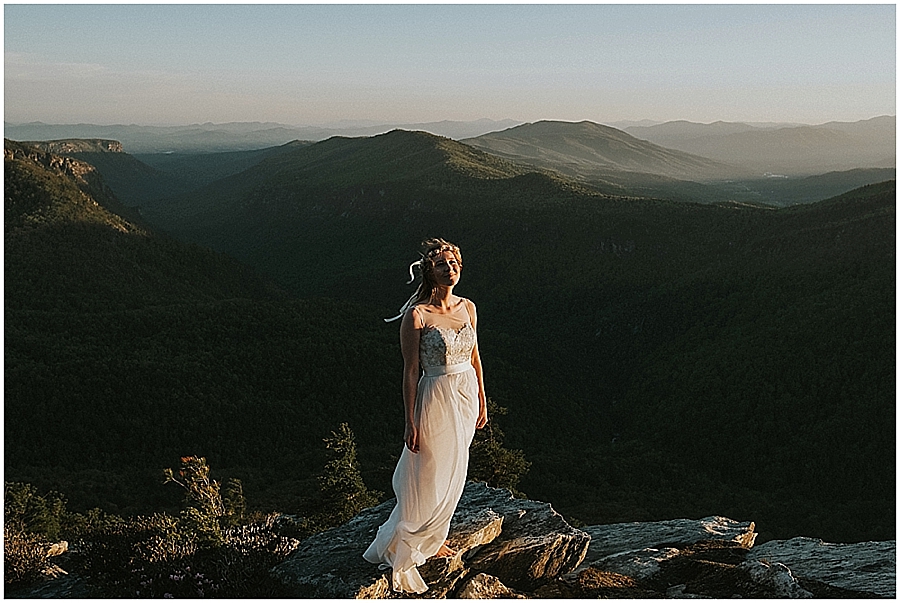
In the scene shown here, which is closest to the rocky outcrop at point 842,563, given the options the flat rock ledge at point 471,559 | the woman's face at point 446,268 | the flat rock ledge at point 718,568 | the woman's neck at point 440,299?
the flat rock ledge at point 718,568

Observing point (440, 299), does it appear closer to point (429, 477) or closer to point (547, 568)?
point (429, 477)

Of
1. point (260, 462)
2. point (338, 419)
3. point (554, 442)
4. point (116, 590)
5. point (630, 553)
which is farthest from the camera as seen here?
point (554, 442)

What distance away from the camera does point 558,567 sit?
8547 mm

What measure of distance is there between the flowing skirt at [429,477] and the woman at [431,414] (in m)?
0.01

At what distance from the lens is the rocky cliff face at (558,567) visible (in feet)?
25.7

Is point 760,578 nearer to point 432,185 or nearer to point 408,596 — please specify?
point 408,596

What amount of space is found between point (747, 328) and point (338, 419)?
1229 inches

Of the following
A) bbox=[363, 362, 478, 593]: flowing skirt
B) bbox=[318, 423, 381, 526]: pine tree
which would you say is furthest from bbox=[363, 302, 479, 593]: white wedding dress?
bbox=[318, 423, 381, 526]: pine tree

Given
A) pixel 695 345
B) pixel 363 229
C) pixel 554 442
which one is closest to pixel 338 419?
pixel 554 442

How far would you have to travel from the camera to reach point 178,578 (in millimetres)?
7887

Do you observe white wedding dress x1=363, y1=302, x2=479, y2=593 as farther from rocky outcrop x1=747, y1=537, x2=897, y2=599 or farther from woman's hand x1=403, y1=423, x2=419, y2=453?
rocky outcrop x1=747, y1=537, x2=897, y2=599

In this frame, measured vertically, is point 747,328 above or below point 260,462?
above

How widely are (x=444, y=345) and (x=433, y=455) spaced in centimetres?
122

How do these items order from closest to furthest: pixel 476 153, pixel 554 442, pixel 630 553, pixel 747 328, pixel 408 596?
pixel 408 596, pixel 630 553, pixel 554 442, pixel 747 328, pixel 476 153
